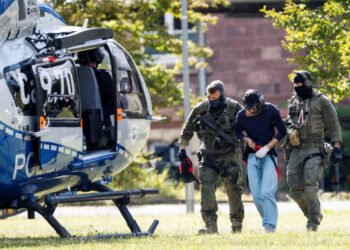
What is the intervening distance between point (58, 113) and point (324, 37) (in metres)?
6.92

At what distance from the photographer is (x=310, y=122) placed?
1138 centimetres

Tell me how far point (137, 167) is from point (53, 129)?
11.1 meters

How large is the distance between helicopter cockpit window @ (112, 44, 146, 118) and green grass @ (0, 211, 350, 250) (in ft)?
5.45

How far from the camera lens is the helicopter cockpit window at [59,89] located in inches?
391

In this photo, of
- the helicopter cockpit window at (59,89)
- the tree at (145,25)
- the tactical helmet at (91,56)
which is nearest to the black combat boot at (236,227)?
the helicopter cockpit window at (59,89)

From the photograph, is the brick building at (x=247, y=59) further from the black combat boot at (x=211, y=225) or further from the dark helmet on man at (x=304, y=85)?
the black combat boot at (x=211, y=225)

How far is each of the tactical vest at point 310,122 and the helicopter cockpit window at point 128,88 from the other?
213cm

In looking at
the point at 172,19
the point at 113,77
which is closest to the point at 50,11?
the point at 113,77

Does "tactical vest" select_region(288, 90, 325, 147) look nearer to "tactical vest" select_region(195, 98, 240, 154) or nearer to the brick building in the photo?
"tactical vest" select_region(195, 98, 240, 154)

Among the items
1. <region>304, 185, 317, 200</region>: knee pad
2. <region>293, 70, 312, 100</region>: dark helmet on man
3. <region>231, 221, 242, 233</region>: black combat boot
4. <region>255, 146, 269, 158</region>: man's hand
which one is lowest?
<region>231, 221, 242, 233</region>: black combat boot

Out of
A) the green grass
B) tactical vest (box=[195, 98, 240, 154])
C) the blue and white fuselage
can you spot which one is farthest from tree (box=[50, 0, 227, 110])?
tactical vest (box=[195, 98, 240, 154])

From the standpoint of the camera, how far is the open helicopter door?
32.3ft

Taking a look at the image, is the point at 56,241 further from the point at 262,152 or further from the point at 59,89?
the point at 262,152

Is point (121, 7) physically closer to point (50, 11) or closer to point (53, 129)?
point (50, 11)
